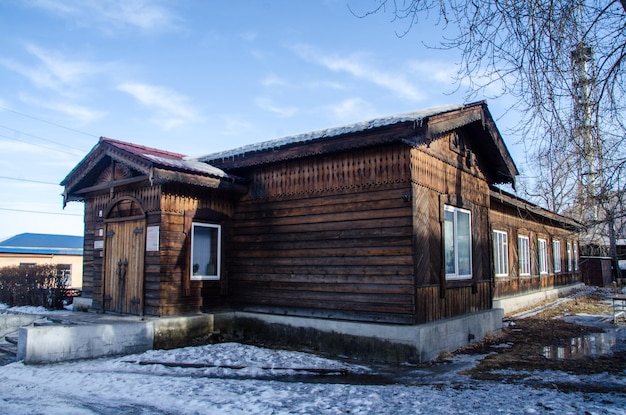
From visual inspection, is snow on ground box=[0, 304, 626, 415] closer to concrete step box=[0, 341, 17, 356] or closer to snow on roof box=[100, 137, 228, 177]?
concrete step box=[0, 341, 17, 356]

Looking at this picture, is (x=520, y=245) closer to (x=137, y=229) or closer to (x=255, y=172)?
(x=255, y=172)

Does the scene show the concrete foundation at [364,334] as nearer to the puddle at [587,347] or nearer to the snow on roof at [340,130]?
the puddle at [587,347]

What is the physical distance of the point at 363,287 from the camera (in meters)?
9.07

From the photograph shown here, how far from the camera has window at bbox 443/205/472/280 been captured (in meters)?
10.1

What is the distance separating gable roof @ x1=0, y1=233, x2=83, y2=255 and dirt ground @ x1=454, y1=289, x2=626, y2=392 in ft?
84.5

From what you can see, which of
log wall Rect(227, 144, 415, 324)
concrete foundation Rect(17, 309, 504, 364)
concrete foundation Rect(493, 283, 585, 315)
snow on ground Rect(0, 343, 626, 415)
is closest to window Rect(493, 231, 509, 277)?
concrete foundation Rect(493, 283, 585, 315)

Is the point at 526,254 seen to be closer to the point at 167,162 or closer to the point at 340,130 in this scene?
the point at 340,130

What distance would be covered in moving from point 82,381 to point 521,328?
10559 mm

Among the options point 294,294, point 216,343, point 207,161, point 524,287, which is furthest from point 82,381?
point 524,287

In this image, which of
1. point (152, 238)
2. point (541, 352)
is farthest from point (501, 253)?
point (152, 238)

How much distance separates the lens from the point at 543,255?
2139 cm

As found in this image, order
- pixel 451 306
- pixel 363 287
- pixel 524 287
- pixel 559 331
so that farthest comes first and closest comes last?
pixel 524 287
pixel 559 331
pixel 451 306
pixel 363 287

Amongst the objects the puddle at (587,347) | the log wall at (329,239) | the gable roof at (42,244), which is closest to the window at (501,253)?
the puddle at (587,347)

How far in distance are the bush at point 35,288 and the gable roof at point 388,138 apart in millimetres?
6825
